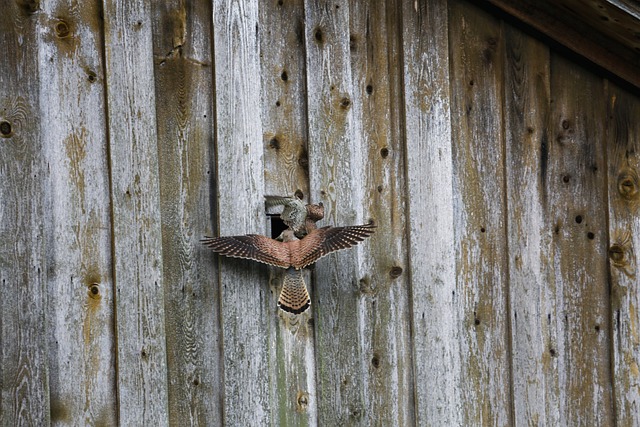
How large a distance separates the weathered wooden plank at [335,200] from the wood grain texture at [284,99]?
31 millimetres

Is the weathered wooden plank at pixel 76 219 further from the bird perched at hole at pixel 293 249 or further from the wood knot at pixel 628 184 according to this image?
the wood knot at pixel 628 184

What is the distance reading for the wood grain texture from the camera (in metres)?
2.60

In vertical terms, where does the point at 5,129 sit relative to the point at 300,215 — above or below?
above

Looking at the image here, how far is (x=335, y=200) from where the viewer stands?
263cm

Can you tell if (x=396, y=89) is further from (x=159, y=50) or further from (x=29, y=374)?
(x=29, y=374)

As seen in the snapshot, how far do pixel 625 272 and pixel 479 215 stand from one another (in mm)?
577

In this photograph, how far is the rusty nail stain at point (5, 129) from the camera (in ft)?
7.63

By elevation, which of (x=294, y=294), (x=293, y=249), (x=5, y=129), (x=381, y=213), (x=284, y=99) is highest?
(x=284, y=99)

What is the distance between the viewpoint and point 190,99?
2525 mm

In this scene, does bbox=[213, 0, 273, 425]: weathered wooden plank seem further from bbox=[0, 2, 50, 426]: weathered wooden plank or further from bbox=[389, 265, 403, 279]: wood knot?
bbox=[0, 2, 50, 426]: weathered wooden plank

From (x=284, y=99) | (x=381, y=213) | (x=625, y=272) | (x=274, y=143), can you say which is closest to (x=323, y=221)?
(x=381, y=213)

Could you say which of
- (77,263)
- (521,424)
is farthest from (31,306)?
(521,424)

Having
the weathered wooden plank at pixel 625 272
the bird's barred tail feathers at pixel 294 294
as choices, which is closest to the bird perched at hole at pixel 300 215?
the bird's barred tail feathers at pixel 294 294

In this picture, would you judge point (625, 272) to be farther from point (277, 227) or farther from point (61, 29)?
point (61, 29)
